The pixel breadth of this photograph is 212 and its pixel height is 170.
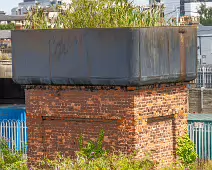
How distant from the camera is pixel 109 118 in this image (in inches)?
623

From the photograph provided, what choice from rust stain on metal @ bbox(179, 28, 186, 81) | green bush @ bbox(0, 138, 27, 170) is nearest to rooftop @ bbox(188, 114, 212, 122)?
green bush @ bbox(0, 138, 27, 170)

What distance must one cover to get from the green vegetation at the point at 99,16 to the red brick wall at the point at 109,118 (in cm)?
156

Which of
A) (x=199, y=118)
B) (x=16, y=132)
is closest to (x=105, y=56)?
(x=199, y=118)

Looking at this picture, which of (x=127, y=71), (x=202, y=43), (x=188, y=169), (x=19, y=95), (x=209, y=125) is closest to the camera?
(x=127, y=71)

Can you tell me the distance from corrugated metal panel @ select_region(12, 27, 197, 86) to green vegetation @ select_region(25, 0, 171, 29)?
2.21 ft

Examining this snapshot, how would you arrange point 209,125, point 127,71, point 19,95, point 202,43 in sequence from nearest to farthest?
point 127,71 → point 209,125 → point 19,95 → point 202,43

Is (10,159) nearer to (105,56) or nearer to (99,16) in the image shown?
(99,16)

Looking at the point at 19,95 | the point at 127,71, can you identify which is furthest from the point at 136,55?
the point at 19,95

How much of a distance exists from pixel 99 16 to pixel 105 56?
1.43 m

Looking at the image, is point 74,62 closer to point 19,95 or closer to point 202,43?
point 19,95

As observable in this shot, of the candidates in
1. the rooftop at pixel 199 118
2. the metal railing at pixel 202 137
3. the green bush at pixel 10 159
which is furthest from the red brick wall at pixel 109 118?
the rooftop at pixel 199 118

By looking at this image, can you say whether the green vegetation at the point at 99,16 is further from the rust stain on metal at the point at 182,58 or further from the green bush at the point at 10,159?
the green bush at the point at 10,159

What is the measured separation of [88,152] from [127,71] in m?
2.18

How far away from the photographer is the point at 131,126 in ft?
51.4
